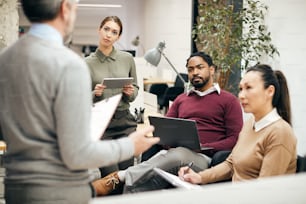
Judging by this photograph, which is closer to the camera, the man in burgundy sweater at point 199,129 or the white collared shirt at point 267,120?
the white collared shirt at point 267,120

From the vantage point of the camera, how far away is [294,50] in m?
5.22

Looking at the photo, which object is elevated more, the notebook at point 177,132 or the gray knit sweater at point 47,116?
the gray knit sweater at point 47,116

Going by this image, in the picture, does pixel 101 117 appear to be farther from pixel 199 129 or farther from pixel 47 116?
pixel 199 129

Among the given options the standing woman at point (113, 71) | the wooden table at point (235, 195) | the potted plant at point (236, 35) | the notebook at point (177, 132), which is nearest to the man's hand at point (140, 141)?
the wooden table at point (235, 195)

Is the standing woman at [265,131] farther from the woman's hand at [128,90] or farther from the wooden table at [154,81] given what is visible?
the wooden table at [154,81]

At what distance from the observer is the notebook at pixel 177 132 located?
3252 mm

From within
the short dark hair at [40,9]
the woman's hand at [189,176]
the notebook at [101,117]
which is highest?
the short dark hair at [40,9]

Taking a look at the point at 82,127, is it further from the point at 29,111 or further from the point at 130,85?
the point at 130,85

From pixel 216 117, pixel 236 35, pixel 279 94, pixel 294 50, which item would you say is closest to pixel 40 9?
pixel 279 94

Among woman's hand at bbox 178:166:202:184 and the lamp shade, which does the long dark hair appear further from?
the lamp shade

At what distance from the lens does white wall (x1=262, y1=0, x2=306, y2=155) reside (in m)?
5.13

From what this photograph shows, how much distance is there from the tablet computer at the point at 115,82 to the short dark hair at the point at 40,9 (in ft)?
5.84

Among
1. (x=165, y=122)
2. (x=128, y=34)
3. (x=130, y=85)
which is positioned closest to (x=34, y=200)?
(x=165, y=122)

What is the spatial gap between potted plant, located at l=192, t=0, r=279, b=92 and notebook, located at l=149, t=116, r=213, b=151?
7.49ft
